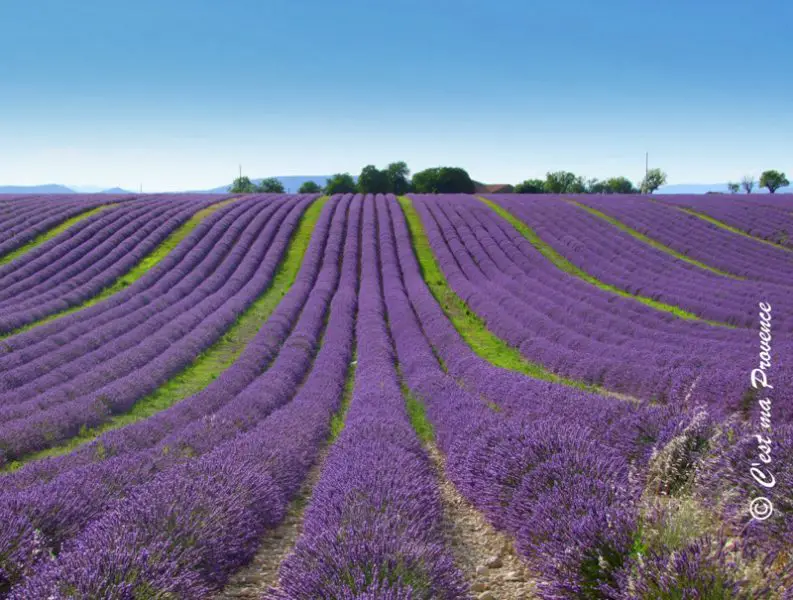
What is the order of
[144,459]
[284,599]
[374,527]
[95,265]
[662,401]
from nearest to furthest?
[284,599], [374,527], [144,459], [662,401], [95,265]

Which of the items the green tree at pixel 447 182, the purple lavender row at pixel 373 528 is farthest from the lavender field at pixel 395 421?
the green tree at pixel 447 182

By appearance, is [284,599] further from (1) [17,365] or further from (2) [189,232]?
(2) [189,232]

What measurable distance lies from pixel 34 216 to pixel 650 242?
34.2 m

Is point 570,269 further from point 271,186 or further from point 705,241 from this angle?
point 271,186

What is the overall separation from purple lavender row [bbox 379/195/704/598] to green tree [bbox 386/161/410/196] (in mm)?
65771

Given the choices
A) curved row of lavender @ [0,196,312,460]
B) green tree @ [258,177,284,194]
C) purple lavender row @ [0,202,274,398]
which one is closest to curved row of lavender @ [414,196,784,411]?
curved row of lavender @ [0,196,312,460]

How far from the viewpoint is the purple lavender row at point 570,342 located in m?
10.2

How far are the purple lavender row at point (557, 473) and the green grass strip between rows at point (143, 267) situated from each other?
1554 cm

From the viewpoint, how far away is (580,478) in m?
4.39

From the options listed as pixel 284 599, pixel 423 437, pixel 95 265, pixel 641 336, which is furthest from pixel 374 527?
pixel 95 265

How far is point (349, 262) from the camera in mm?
26984

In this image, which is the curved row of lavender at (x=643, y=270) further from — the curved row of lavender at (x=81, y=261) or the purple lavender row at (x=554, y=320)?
the curved row of lavender at (x=81, y=261)

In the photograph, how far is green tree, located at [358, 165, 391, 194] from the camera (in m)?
67.9

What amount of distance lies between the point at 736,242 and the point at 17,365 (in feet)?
101
